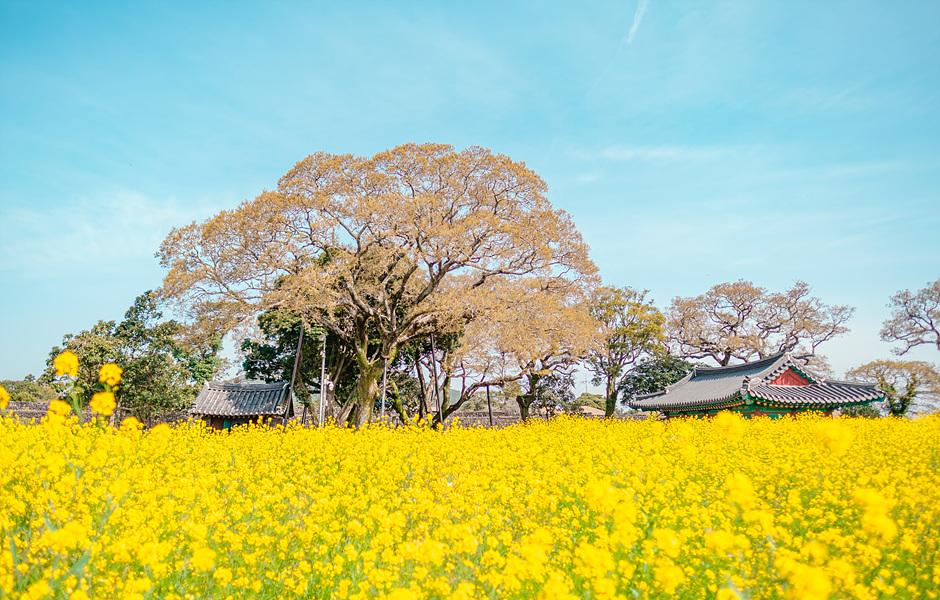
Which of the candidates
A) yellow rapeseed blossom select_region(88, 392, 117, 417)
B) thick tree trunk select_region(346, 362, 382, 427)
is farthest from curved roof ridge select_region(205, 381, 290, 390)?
yellow rapeseed blossom select_region(88, 392, 117, 417)

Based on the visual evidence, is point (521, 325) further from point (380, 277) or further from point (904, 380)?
point (904, 380)

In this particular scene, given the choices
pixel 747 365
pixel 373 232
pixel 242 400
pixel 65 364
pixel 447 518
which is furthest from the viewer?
pixel 242 400

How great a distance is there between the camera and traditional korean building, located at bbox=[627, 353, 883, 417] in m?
19.0

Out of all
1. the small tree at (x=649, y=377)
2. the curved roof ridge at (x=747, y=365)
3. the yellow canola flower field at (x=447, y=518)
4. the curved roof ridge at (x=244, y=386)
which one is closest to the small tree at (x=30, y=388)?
the curved roof ridge at (x=244, y=386)

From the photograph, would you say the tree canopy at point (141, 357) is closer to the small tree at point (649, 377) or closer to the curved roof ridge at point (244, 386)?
the curved roof ridge at point (244, 386)

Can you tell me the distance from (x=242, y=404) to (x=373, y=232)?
12.6 m

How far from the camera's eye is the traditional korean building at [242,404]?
2436 centimetres

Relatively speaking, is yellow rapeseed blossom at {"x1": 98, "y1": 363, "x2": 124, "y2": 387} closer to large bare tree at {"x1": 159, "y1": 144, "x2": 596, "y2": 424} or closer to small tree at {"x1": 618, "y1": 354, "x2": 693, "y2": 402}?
large bare tree at {"x1": 159, "y1": 144, "x2": 596, "y2": 424}

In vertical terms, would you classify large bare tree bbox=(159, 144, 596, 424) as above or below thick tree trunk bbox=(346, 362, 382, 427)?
above

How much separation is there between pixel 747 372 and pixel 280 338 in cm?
1998

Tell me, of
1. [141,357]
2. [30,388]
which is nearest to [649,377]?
[141,357]

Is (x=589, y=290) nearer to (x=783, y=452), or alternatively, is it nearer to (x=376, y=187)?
(x=376, y=187)

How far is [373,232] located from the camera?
57.1ft

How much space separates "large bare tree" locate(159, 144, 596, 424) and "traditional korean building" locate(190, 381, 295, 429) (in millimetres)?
7604
